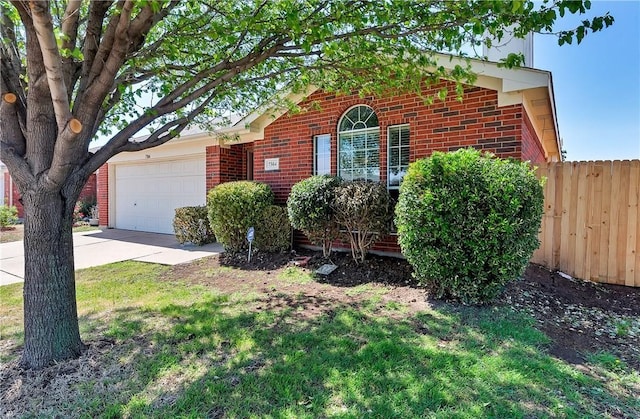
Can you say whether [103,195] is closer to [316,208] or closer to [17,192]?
[17,192]

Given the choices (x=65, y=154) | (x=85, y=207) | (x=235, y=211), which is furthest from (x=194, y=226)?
(x=85, y=207)

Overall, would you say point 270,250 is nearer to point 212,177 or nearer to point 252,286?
point 252,286

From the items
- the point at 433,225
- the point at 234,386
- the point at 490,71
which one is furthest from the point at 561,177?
the point at 234,386

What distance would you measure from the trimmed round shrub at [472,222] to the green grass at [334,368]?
1.51 ft

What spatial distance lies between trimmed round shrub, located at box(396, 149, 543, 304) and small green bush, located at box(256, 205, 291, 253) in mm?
3891

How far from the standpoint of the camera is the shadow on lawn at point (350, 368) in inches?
104

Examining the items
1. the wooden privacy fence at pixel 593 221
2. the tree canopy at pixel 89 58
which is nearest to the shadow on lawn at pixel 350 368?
the tree canopy at pixel 89 58

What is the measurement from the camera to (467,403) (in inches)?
104

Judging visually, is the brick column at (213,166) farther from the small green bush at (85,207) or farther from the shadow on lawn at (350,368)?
the small green bush at (85,207)

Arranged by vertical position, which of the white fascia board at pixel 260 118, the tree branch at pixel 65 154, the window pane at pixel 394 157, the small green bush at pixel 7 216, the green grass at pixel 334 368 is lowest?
the green grass at pixel 334 368

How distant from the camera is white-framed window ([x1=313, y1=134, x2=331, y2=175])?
331 inches

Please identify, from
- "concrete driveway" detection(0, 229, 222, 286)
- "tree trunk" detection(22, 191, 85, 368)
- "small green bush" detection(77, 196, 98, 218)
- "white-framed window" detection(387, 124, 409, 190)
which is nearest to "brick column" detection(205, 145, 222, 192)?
"concrete driveway" detection(0, 229, 222, 286)

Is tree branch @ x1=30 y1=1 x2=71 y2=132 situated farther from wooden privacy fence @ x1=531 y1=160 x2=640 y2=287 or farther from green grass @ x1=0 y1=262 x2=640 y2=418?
wooden privacy fence @ x1=531 y1=160 x2=640 y2=287

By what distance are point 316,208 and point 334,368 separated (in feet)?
12.5
